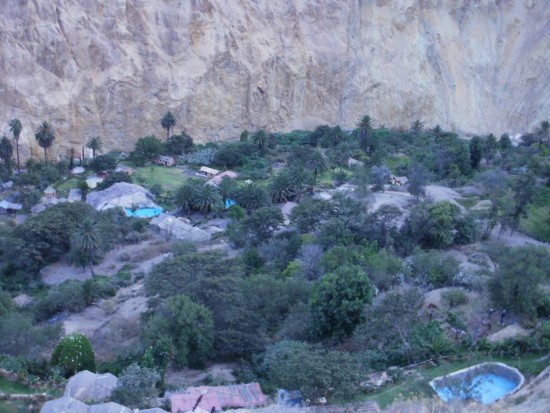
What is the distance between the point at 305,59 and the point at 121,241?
86.5ft

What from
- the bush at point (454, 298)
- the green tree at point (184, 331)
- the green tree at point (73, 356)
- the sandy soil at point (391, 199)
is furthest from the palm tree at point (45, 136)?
the bush at point (454, 298)

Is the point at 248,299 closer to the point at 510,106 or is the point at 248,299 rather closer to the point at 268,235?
the point at 268,235

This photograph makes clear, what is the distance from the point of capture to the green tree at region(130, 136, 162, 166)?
4528cm

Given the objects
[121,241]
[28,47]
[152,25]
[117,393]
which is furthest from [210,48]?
[117,393]

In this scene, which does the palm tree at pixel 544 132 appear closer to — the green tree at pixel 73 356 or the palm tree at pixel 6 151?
the palm tree at pixel 6 151

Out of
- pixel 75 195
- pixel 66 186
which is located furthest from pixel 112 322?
pixel 66 186

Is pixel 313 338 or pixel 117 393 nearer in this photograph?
pixel 117 393

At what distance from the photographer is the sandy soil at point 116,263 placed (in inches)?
1206

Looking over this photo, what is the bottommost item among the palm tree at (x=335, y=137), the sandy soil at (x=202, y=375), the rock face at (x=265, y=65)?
the sandy soil at (x=202, y=375)

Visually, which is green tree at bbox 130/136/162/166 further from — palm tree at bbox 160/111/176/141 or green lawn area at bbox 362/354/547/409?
green lawn area at bbox 362/354/547/409

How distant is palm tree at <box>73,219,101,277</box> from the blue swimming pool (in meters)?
17.9

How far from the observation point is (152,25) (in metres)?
49.6

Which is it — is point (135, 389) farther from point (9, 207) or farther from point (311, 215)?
point (9, 207)

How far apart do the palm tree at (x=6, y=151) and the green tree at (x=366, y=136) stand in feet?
76.4
